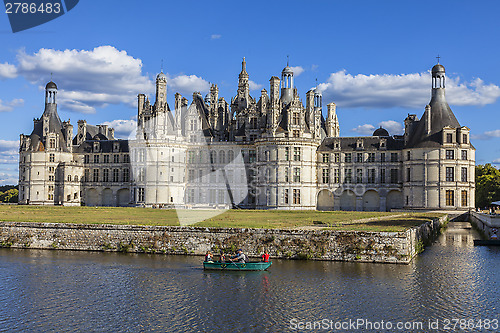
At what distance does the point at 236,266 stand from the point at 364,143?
52436mm

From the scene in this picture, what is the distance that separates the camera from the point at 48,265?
35.9 meters

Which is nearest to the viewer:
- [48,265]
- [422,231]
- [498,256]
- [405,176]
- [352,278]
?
[352,278]

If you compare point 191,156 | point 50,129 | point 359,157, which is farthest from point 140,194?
point 359,157

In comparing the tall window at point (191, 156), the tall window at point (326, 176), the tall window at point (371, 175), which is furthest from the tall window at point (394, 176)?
the tall window at point (191, 156)

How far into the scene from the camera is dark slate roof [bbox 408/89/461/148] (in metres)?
75.1

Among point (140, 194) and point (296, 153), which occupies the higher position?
point (296, 153)

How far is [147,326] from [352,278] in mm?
13694

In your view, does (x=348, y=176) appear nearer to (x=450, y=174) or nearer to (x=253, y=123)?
(x=450, y=174)

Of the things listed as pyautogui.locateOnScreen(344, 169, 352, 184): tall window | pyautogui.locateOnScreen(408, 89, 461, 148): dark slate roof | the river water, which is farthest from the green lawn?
pyautogui.locateOnScreen(344, 169, 352, 184): tall window

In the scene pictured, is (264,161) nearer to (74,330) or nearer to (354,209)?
(354,209)

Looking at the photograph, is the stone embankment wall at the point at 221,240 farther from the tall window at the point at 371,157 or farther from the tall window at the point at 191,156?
the tall window at the point at 191,156

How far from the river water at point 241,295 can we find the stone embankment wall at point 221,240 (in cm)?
138

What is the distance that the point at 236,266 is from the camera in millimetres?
34375

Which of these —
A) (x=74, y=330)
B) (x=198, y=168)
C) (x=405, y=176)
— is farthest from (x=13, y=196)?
(x=74, y=330)
